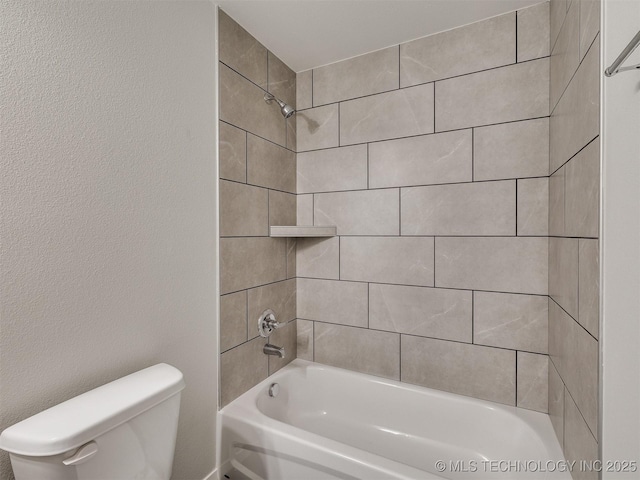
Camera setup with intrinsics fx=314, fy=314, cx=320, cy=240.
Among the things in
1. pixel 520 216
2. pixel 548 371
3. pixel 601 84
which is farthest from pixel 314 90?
pixel 548 371

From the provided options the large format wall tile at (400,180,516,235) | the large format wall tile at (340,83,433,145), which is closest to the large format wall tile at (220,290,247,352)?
the large format wall tile at (400,180,516,235)

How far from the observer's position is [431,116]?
5.40 ft

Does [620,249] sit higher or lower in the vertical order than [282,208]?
lower

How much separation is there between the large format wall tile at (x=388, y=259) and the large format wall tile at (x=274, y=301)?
0.35 metres

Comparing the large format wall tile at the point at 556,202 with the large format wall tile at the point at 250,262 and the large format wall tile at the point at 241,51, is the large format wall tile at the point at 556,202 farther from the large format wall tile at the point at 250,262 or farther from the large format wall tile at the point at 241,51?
the large format wall tile at the point at 241,51

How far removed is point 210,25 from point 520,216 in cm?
165

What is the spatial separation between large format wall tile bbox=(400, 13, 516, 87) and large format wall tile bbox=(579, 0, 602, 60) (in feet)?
1.94

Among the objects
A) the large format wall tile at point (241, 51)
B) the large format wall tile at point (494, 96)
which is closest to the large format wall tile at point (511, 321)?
the large format wall tile at point (494, 96)

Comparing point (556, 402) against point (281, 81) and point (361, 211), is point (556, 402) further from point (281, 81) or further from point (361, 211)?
point (281, 81)

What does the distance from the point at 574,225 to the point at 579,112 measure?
1.14 ft

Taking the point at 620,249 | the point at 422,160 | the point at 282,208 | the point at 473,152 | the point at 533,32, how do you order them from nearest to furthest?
the point at 620,249 < the point at 533,32 < the point at 473,152 < the point at 422,160 < the point at 282,208

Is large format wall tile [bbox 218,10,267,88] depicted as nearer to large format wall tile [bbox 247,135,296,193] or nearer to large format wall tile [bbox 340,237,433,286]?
large format wall tile [bbox 247,135,296,193]

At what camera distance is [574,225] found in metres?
1.00

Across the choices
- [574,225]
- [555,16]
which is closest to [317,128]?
[555,16]
